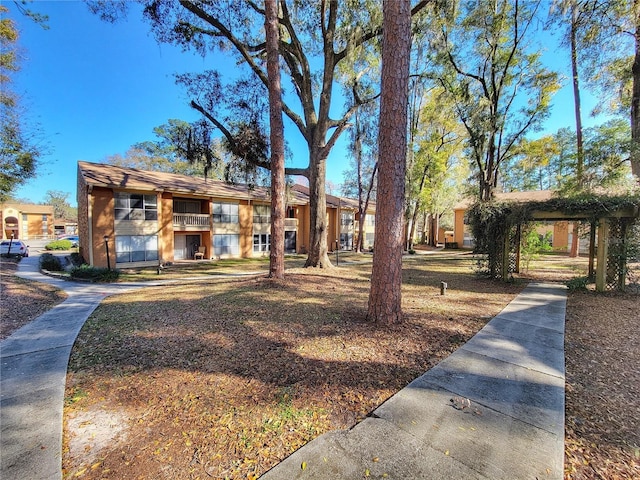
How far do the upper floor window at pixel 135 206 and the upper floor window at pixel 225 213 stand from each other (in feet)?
13.1

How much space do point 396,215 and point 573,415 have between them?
301cm

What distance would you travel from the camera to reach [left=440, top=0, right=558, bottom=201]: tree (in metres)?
13.1

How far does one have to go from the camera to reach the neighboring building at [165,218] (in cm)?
1512

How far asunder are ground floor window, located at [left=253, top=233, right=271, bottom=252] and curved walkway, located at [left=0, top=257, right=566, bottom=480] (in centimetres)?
1856

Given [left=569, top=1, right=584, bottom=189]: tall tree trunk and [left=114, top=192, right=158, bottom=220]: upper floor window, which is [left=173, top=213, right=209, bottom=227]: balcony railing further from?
[left=569, top=1, right=584, bottom=189]: tall tree trunk

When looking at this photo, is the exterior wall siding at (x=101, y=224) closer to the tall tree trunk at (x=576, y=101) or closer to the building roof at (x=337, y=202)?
the building roof at (x=337, y=202)

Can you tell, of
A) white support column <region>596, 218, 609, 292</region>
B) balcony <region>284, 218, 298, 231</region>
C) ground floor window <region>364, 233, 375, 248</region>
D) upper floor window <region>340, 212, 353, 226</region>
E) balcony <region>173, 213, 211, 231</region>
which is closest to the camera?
white support column <region>596, 218, 609, 292</region>

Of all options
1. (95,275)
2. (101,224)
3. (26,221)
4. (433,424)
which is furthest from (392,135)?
(26,221)

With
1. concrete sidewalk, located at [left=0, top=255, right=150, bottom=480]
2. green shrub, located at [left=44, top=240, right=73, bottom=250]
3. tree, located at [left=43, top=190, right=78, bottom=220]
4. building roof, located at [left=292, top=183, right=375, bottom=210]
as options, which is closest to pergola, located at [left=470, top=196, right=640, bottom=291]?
concrete sidewalk, located at [left=0, top=255, right=150, bottom=480]

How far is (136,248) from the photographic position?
1647 centimetres

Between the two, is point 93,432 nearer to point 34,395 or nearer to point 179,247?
point 34,395

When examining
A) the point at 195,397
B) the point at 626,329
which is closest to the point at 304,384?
the point at 195,397

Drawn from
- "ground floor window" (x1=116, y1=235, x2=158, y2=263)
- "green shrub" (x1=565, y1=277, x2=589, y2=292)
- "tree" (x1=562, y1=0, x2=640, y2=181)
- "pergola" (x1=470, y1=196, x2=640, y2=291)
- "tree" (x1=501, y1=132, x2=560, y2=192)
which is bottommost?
"green shrub" (x1=565, y1=277, x2=589, y2=292)

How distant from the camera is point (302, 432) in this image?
2.34 meters
